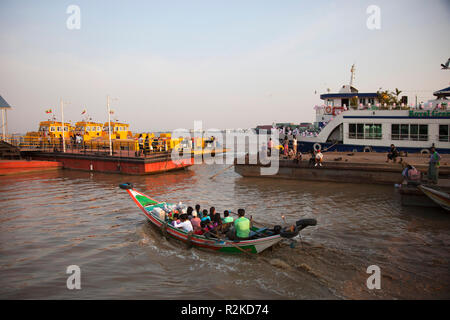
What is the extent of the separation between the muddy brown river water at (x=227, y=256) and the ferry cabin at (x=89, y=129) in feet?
65.1

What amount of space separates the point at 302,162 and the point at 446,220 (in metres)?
10.7

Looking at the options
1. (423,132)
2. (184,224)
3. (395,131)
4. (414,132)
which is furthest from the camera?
(395,131)

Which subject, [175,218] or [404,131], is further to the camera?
[404,131]

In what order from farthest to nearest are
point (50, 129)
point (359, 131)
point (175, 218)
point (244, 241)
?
1. point (50, 129)
2. point (359, 131)
3. point (175, 218)
4. point (244, 241)

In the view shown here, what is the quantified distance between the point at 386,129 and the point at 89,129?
3363cm

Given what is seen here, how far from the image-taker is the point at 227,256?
30.1ft

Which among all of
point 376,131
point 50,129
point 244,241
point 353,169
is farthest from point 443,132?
point 50,129

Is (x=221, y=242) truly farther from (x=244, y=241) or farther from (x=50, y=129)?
(x=50, y=129)

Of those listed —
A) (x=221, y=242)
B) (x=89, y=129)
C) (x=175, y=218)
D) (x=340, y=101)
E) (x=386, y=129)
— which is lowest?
(x=221, y=242)

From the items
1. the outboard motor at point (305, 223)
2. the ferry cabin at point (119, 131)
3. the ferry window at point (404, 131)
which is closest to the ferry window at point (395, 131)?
the ferry window at point (404, 131)

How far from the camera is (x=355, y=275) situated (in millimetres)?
7789

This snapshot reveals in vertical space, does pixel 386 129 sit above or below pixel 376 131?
above

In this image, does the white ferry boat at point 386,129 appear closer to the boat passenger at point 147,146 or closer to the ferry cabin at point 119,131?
the boat passenger at point 147,146

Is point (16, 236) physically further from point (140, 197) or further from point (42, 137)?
point (42, 137)
